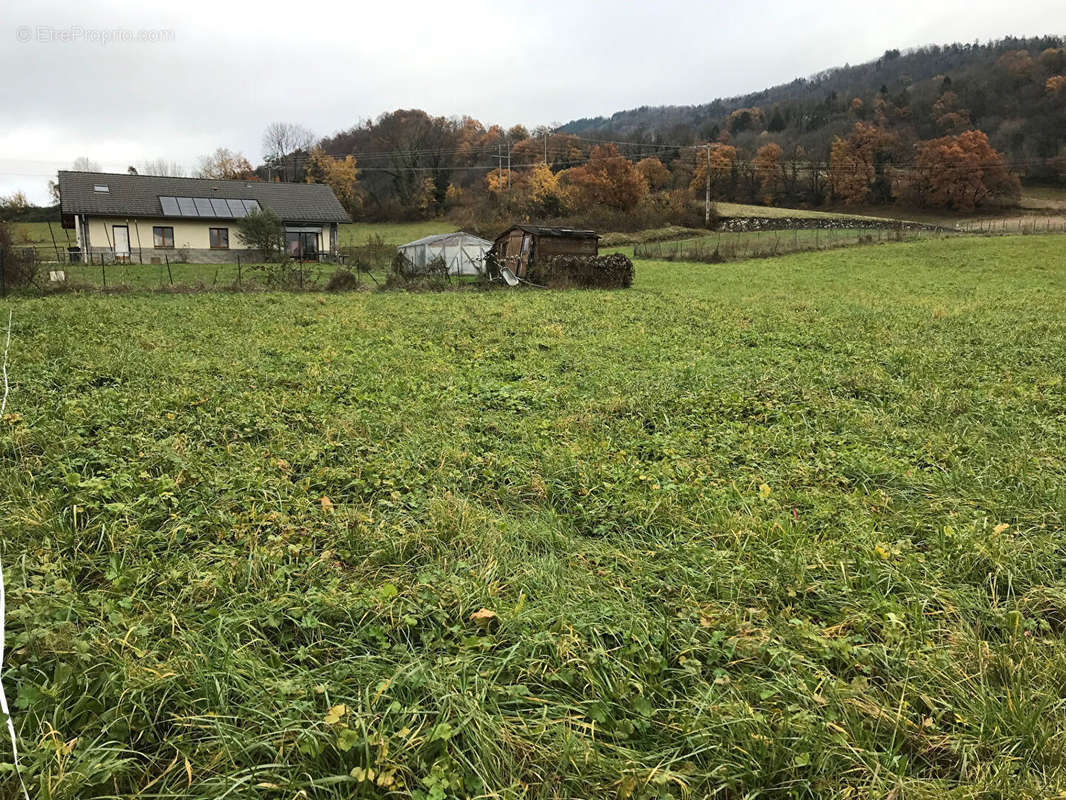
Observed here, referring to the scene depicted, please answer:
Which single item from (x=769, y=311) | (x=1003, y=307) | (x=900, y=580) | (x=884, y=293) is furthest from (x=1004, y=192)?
(x=900, y=580)

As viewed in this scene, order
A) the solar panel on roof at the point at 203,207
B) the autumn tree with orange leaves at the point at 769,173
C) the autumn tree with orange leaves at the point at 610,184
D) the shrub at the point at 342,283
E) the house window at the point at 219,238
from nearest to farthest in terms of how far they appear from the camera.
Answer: the shrub at the point at 342,283
the solar panel on roof at the point at 203,207
the house window at the point at 219,238
the autumn tree with orange leaves at the point at 610,184
the autumn tree with orange leaves at the point at 769,173

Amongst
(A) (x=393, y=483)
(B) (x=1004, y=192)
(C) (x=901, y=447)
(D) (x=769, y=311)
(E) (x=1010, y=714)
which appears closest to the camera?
(E) (x=1010, y=714)

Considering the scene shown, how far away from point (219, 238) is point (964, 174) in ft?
198

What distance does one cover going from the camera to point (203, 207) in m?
36.1

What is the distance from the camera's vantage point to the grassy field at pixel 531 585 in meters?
2.16

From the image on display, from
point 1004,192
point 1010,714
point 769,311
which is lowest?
point 1010,714

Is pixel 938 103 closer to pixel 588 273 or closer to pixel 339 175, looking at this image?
pixel 339 175

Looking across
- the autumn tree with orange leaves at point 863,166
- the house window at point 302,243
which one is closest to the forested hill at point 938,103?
the autumn tree with orange leaves at point 863,166

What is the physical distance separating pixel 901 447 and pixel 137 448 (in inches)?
243

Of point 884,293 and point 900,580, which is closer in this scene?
point 900,580

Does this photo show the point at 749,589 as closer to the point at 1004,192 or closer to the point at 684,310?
the point at 684,310

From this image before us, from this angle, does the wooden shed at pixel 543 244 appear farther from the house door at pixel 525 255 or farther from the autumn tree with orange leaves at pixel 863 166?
the autumn tree with orange leaves at pixel 863 166

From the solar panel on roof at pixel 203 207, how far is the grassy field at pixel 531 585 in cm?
3255

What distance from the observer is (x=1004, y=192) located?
181ft
